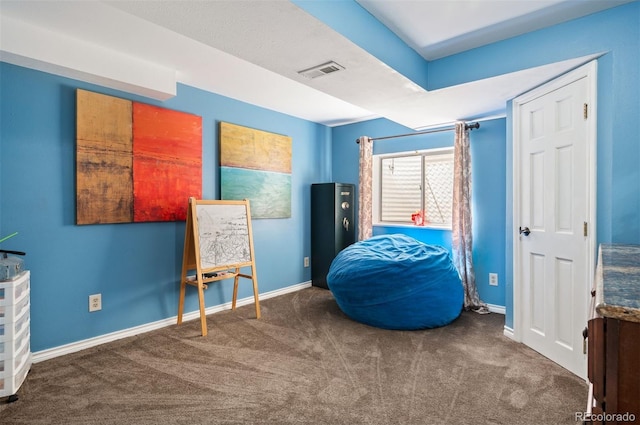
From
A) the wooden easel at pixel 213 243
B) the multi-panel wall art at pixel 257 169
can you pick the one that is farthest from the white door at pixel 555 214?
the multi-panel wall art at pixel 257 169

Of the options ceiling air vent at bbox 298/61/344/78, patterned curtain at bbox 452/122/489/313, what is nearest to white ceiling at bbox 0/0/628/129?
ceiling air vent at bbox 298/61/344/78

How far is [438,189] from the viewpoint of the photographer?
426cm

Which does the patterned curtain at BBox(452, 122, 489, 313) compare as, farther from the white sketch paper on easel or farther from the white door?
the white sketch paper on easel

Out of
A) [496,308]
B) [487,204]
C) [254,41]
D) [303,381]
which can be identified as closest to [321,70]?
[254,41]

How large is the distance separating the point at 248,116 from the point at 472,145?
8.44 ft

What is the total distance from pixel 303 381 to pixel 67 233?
6.97 ft

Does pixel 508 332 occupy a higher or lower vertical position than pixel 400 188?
lower

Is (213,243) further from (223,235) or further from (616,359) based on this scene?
(616,359)

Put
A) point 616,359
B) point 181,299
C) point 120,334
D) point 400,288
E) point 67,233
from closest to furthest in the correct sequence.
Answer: point 616,359, point 67,233, point 120,334, point 400,288, point 181,299

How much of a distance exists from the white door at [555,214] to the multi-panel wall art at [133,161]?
3.01 metres

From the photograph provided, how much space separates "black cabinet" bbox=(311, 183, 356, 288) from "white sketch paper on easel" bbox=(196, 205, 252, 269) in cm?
134

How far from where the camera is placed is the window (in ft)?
13.8

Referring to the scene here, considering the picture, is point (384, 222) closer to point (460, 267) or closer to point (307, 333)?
point (460, 267)

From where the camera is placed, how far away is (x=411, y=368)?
2.36 m
